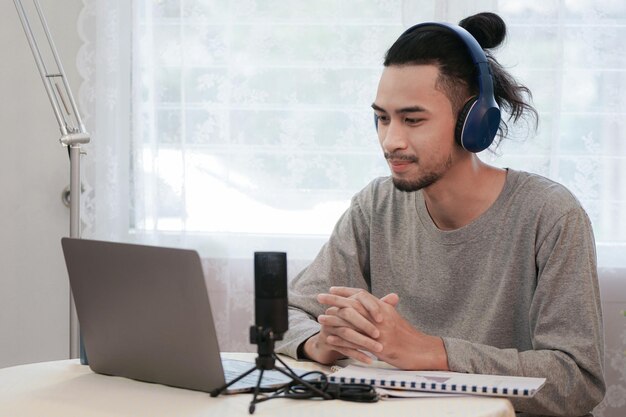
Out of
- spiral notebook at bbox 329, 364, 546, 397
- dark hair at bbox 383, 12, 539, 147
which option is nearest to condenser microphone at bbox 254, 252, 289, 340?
spiral notebook at bbox 329, 364, 546, 397

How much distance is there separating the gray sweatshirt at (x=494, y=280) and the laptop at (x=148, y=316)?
0.30m

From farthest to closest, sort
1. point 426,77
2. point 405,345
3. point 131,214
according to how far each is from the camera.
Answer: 1. point 131,214
2. point 426,77
3. point 405,345

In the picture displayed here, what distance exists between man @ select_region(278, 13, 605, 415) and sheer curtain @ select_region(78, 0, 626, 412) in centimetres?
74

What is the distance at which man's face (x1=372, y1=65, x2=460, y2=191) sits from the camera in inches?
60.4

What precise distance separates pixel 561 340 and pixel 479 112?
0.40m

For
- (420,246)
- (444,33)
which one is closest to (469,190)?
(420,246)

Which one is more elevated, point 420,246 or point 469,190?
point 469,190

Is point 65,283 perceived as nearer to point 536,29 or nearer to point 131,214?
point 131,214

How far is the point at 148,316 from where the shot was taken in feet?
3.76

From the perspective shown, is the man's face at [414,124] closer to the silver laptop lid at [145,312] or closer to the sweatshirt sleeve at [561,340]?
the sweatshirt sleeve at [561,340]

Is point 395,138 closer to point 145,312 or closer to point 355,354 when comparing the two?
point 355,354

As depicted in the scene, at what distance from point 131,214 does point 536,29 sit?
4.01 ft

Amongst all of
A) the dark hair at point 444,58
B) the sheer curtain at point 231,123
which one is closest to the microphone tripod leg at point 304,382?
the dark hair at point 444,58

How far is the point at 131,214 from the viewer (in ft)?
8.41
